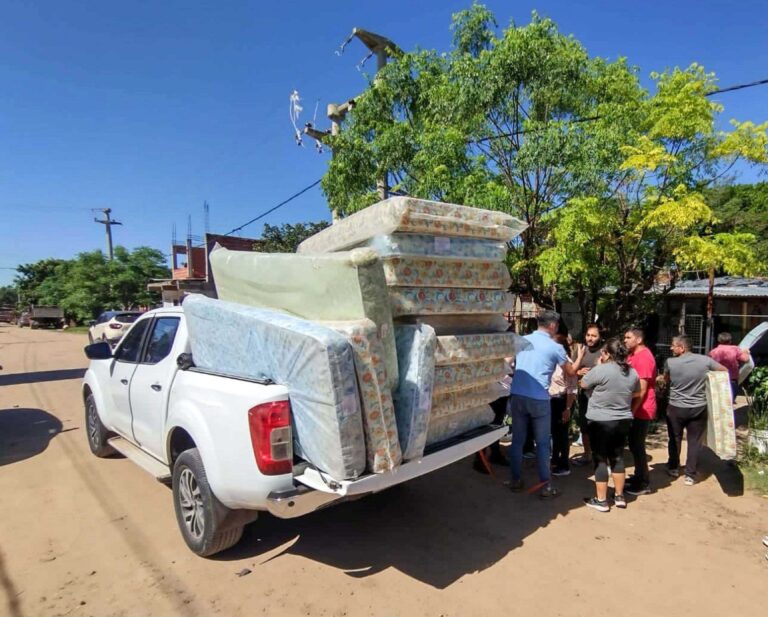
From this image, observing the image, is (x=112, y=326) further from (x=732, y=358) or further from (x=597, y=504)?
(x=732, y=358)

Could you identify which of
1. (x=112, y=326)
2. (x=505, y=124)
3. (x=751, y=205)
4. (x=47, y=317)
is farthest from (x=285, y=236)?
(x=47, y=317)

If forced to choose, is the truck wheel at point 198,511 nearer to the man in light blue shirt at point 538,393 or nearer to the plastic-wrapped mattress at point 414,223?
the plastic-wrapped mattress at point 414,223

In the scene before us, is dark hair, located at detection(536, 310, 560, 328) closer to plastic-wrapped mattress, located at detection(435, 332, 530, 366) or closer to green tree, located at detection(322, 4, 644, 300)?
plastic-wrapped mattress, located at detection(435, 332, 530, 366)

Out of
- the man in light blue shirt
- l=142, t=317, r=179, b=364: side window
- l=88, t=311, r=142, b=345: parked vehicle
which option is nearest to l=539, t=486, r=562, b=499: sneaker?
the man in light blue shirt

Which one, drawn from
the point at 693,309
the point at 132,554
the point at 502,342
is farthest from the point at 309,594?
the point at 693,309

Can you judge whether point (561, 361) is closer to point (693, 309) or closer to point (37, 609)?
point (37, 609)

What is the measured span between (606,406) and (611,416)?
9cm

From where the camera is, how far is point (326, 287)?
2902mm

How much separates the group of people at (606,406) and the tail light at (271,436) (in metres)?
2.48

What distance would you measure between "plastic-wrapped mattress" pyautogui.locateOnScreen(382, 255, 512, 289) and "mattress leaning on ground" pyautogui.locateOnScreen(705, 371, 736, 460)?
269cm

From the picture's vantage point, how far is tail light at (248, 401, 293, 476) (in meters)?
2.66

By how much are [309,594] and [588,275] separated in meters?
6.30

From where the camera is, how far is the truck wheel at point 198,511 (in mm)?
3053

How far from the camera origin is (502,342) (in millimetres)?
3750
